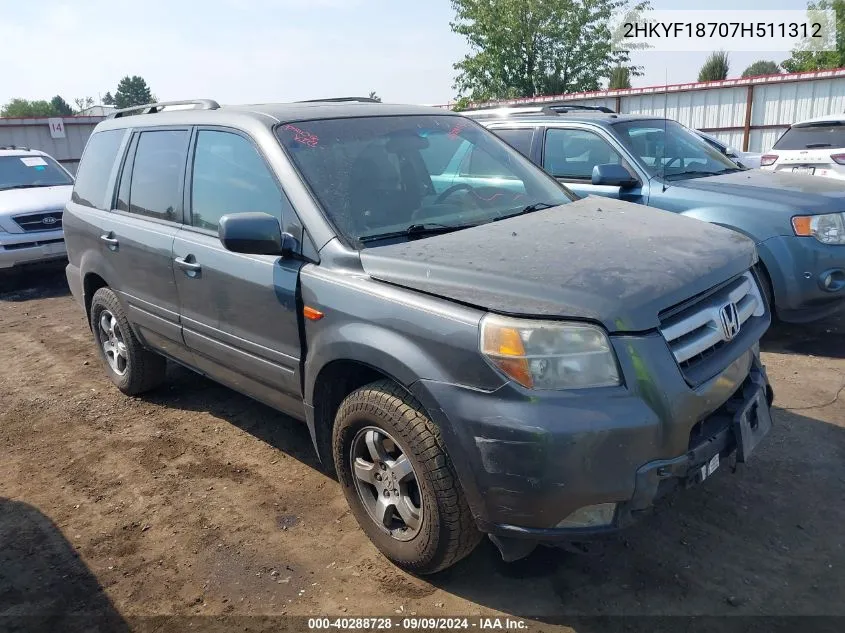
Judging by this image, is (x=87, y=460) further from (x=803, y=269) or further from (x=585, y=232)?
(x=803, y=269)

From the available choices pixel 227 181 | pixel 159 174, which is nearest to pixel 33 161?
pixel 159 174

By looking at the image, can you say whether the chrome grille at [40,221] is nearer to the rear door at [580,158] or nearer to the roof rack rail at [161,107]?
the roof rack rail at [161,107]

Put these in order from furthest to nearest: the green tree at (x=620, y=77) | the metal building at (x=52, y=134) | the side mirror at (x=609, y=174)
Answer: the metal building at (x=52, y=134)
the green tree at (x=620, y=77)
the side mirror at (x=609, y=174)

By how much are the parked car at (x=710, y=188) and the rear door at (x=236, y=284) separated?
115cm

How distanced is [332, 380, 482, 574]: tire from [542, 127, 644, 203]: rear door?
378 cm

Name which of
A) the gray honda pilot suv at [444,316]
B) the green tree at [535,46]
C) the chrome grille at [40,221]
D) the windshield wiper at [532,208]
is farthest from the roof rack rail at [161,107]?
the green tree at [535,46]

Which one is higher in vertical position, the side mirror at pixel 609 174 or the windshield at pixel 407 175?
the windshield at pixel 407 175

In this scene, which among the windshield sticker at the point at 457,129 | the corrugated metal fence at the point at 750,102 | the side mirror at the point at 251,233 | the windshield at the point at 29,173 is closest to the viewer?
the side mirror at the point at 251,233

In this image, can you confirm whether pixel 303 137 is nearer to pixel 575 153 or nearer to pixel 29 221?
pixel 575 153

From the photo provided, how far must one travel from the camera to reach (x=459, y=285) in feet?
8.38

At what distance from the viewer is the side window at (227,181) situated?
3352 millimetres

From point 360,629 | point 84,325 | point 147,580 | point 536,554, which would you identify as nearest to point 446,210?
point 536,554

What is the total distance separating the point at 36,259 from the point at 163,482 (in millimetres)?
6319

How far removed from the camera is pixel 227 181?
3633 millimetres
